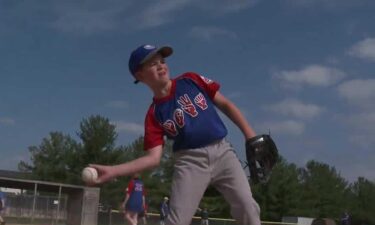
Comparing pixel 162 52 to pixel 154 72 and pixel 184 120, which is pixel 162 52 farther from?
pixel 184 120

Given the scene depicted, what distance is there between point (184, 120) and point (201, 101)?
0.84 ft

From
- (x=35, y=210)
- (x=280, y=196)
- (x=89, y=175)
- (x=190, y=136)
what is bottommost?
(x=89, y=175)

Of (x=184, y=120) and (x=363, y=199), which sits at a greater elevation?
(x=363, y=199)

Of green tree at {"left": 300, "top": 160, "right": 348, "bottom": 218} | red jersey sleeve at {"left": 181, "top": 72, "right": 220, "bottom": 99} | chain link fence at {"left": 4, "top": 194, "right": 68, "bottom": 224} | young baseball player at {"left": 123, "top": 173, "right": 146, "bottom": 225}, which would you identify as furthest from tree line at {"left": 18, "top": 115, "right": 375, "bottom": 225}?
red jersey sleeve at {"left": 181, "top": 72, "right": 220, "bottom": 99}

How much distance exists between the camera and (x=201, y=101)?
16.5 feet

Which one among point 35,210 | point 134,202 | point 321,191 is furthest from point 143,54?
point 321,191

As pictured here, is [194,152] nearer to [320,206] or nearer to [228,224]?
[228,224]

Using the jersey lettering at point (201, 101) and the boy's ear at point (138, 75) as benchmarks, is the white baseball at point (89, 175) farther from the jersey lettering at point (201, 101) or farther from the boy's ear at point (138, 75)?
the jersey lettering at point (201, 101)

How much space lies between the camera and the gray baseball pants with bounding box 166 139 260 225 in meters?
4.68

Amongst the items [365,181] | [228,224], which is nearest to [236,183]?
[228,224]

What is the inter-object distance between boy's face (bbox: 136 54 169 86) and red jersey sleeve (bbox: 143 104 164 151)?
0.27 metres

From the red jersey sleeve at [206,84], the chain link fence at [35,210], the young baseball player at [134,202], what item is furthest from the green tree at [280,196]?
the red jersey sleeve at [206,84]

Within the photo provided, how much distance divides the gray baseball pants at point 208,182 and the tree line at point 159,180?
4700 cm

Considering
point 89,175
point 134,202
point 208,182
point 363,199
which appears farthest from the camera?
point 363,199
